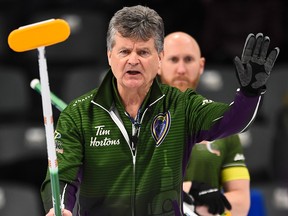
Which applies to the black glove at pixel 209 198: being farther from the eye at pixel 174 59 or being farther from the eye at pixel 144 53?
the eye at pixel 144 53

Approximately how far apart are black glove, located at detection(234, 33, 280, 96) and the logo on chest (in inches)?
18.8

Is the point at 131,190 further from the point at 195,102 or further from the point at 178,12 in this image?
the point at 178,12

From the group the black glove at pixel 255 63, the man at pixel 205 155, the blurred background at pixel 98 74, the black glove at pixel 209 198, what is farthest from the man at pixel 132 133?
the blurred background at pixel 98 74

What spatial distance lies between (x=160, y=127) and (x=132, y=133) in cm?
9

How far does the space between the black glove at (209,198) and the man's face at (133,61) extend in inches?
31.9

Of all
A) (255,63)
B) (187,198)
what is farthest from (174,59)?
(255,63)

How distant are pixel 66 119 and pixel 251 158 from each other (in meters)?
2.88

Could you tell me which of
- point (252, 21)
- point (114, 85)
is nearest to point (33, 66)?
point (252, 21)

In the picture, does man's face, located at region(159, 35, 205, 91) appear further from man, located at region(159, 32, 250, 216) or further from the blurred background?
the blurred background

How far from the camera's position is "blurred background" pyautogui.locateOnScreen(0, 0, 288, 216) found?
5387 millimetres

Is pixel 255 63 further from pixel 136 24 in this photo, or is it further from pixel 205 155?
pixel 205 155

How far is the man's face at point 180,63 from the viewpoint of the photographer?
347 cm

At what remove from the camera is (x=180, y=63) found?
11.4 ft

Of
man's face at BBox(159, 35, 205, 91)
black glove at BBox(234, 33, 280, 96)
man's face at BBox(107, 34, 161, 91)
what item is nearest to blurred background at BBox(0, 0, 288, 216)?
man's face at BBox(159, 35, 205, 91)
